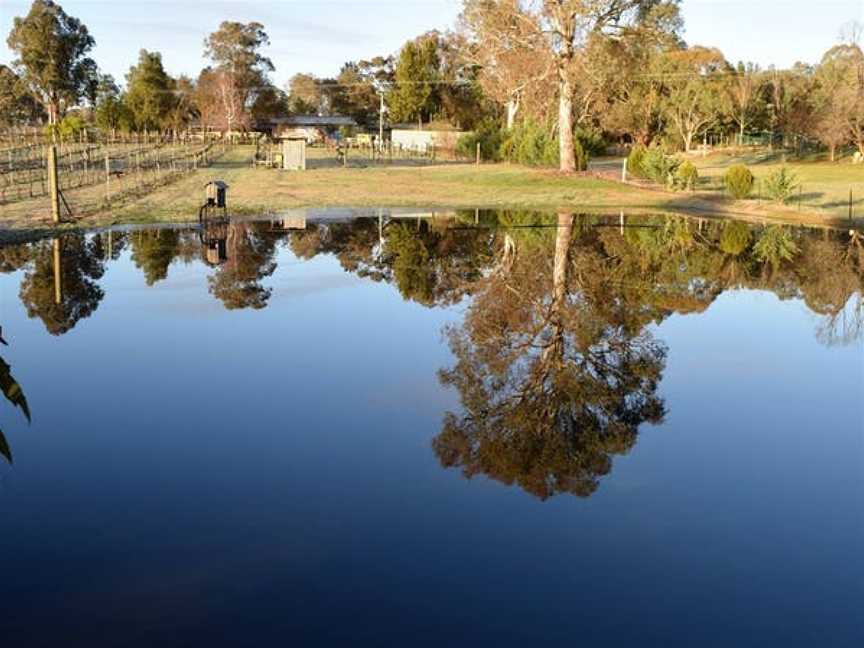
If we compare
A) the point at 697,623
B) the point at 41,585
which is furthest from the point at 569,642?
the point at 41,585

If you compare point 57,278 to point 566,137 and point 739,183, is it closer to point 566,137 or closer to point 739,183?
point 739,183

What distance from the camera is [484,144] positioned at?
53.1m

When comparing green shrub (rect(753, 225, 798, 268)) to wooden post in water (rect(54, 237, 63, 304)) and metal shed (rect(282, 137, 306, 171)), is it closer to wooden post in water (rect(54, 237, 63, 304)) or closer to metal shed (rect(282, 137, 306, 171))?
wooden post in water (rect(54, 237, 63, 304))

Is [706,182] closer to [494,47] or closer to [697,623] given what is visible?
[494,47]

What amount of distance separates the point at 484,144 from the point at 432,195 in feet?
74.4

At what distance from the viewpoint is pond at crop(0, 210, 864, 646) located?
4.86 meters

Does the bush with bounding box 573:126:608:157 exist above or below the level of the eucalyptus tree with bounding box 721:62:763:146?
below

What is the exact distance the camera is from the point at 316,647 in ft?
14.8

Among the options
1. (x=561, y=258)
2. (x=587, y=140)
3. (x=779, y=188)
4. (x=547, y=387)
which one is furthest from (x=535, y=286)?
(x=587, y=140)

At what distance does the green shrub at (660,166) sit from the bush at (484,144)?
18.5 meters

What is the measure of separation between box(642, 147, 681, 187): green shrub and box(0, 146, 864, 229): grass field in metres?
0.73

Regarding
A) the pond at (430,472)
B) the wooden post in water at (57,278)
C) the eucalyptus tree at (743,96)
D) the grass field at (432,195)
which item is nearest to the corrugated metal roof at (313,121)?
the eucalyptus tree at (743,96)

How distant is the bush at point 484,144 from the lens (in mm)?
52219

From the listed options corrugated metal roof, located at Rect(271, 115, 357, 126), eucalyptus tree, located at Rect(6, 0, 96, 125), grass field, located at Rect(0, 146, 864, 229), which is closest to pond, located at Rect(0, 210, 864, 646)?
grass field, located at Rect(0, 146, 864, 229)
